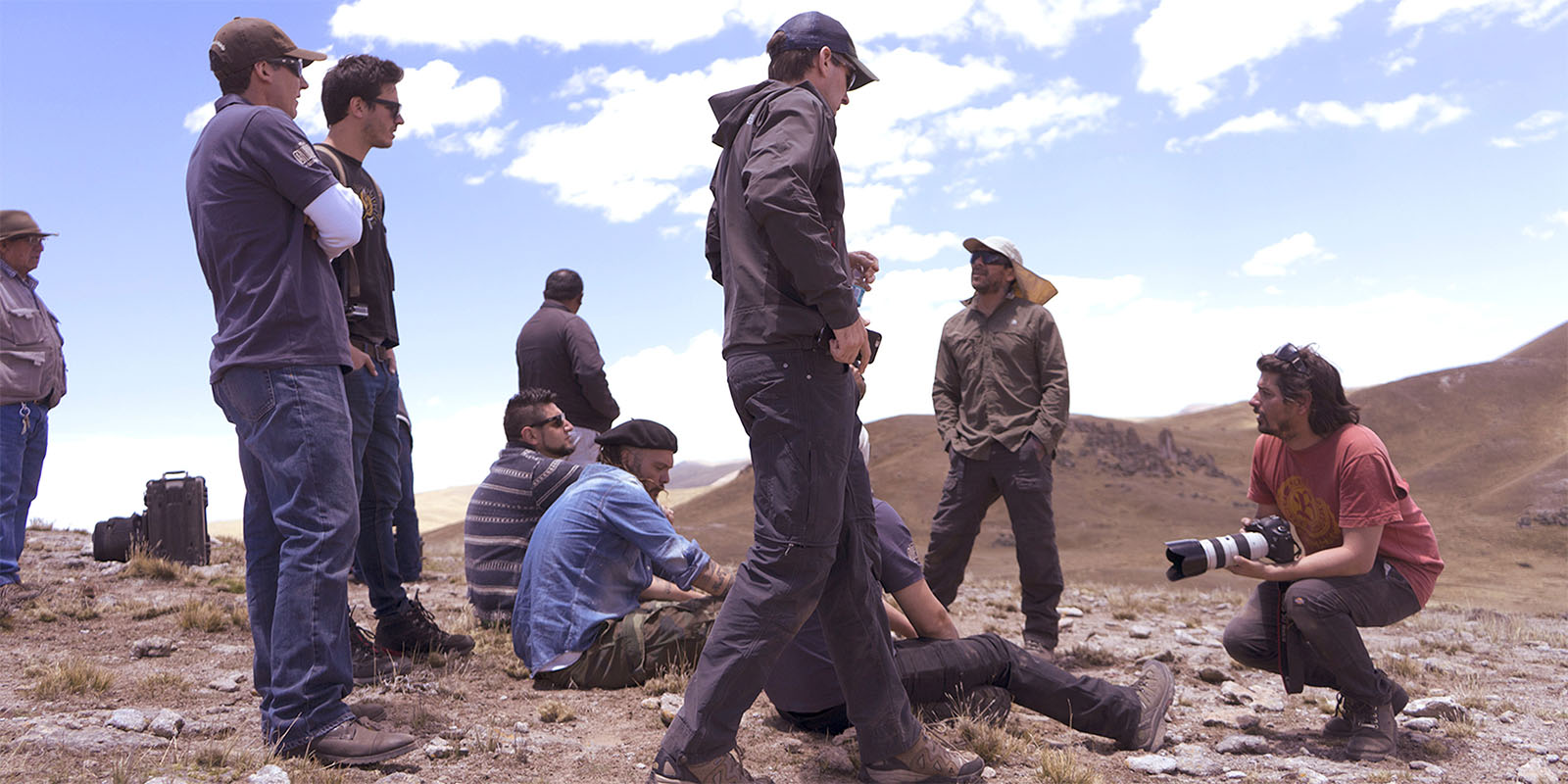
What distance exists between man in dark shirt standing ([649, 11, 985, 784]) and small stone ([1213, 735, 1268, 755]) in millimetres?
1665

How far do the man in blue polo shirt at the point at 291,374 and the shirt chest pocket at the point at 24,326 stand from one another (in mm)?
4293

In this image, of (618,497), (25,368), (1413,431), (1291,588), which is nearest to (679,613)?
(618,497)

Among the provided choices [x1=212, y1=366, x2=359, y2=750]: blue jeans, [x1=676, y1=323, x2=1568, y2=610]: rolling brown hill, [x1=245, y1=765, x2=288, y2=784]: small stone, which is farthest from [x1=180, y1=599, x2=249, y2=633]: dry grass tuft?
[x1=676, y1=323, x2=1568, y2=610]: rolling brown hill

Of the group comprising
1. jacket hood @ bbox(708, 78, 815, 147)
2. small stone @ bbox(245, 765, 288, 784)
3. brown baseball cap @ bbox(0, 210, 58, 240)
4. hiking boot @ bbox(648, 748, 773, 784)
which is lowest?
hiking boot @ bbox(648, 748, 773, 784)

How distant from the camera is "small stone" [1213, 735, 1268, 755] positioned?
13.4 ft

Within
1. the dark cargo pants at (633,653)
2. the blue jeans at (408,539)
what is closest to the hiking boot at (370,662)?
the dark cargo pants at (633,653)

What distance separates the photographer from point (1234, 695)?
497 centimetres

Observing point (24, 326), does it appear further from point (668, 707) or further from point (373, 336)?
point (668, 707)

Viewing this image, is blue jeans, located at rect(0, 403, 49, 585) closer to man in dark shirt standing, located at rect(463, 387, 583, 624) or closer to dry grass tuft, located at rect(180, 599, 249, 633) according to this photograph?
dry grass tuft, located at rect(180, 599, 249, 633)

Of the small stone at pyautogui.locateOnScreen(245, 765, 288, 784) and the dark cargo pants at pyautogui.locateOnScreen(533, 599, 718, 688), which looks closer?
the small stone at pyautogui.locateOnScreen(245, 765, 288, 784)

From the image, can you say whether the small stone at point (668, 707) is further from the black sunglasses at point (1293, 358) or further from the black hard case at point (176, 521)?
the black hard case at point (176, 521)

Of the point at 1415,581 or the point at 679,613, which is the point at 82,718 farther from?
the point at 1415,581

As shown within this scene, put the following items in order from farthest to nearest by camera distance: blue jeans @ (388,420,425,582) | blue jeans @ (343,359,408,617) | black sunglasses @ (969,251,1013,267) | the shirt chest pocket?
blue jeans @ (388,420,425,582)
the shirt chest pocket
black sunglasses @ (969,251,1013,267)
blue jeans @ (343,359,408,617)

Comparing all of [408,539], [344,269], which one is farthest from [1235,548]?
[408,539]
